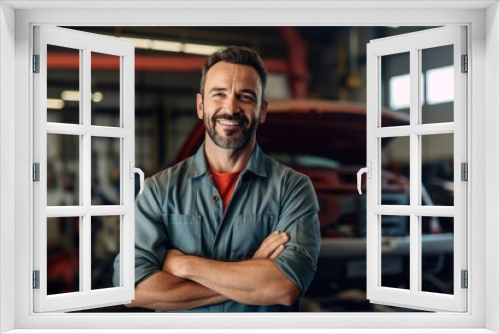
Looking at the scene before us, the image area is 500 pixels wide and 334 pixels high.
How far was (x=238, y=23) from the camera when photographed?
3.08 metres

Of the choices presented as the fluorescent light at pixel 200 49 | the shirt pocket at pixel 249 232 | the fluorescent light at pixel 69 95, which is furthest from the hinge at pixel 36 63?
the shirt pocket at pixel 249 232

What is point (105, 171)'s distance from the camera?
3.37m

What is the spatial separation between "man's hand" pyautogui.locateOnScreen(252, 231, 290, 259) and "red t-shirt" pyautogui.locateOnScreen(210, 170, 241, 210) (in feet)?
1.25

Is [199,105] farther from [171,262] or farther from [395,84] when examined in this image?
[395,84]

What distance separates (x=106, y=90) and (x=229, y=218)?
1132mm

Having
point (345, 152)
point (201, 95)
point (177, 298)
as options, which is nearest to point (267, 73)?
point (201, 95)

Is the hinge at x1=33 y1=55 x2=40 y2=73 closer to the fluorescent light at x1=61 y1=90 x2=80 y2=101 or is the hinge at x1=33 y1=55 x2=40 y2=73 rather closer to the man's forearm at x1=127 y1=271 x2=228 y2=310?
the fluorescent light at x1=61 y1=90 x2=80 y2=101

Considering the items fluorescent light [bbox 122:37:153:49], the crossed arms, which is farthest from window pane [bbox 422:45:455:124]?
fluorescent light [bbox 122:37:153:49]

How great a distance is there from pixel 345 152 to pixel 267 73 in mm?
764

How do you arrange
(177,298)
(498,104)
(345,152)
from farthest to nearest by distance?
(345,152), (177,298), (498,104)

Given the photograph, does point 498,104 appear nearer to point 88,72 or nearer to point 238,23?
point 238,23

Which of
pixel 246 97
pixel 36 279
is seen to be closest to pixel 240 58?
pixel 246 97

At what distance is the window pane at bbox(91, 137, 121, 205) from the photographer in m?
3.30

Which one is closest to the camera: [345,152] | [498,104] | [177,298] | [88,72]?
[498,104]
